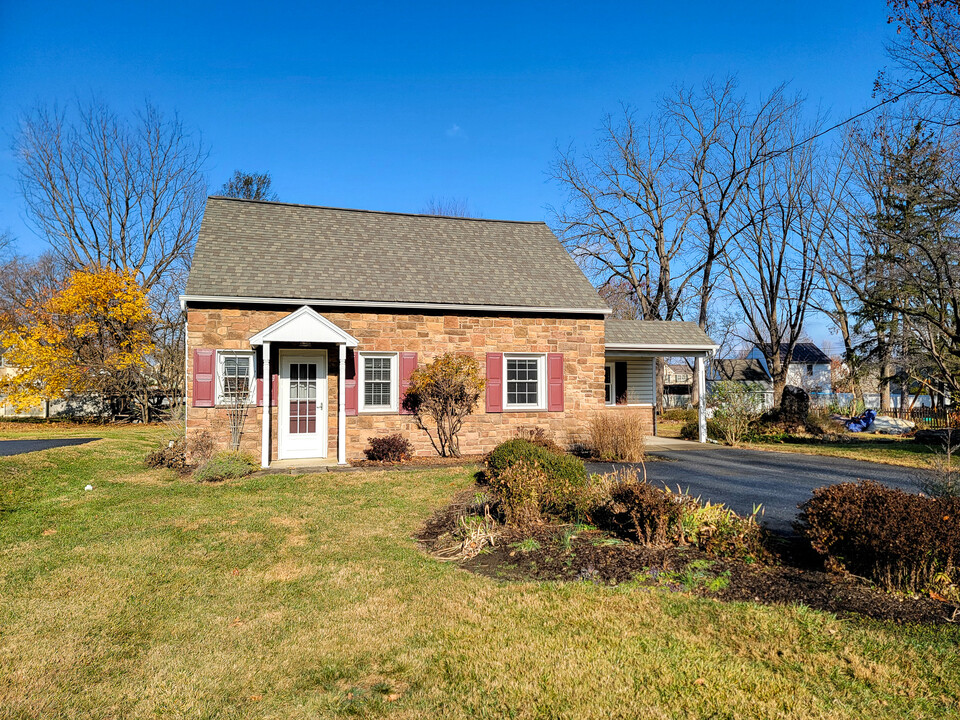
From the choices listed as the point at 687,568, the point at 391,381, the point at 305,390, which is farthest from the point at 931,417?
the point at 305,390

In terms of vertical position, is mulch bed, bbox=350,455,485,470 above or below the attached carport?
below

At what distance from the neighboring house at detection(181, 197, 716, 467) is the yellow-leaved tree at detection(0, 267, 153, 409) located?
9704 mm

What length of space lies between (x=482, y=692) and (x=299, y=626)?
1719mm

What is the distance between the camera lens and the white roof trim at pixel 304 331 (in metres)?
11.9

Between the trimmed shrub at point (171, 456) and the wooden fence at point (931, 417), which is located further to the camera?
the wooden fence at point (931, 417)

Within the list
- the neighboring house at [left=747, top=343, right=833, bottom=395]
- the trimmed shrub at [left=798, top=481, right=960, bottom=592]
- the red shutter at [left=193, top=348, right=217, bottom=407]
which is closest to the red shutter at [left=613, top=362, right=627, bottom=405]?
the red shutter at [left=193, top=348, right=217, bottom=407]

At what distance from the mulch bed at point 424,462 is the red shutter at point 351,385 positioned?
1213 mm

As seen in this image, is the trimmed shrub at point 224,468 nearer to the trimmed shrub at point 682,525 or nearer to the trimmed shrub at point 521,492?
the trimmed shrub at point 521,492

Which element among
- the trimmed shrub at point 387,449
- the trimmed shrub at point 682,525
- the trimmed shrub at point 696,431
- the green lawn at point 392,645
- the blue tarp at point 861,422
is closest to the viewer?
the green lawn at point 392,645

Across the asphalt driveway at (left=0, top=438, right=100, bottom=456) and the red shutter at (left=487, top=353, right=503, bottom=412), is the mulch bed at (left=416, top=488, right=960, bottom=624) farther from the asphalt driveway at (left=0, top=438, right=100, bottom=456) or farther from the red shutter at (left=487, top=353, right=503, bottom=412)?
the asphalt driveway at (left=0, top=438, right=100, bottom=456)

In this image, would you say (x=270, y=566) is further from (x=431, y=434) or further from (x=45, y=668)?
(x=431, y=434)

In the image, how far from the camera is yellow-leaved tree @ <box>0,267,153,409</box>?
69.7ft

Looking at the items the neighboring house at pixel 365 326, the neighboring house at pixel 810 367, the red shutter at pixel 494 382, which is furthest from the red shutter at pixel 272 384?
the neighboring house at pixel 810 367

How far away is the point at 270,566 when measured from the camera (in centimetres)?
592
